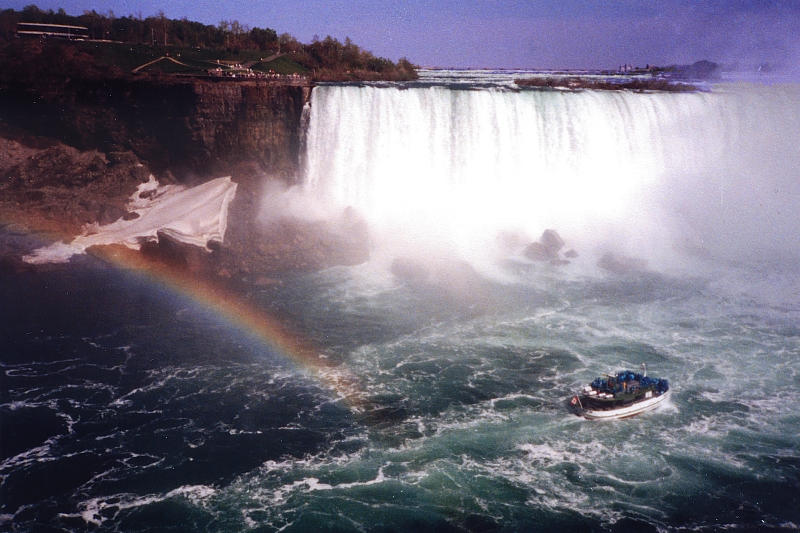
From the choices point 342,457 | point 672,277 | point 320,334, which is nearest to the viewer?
point 342,457

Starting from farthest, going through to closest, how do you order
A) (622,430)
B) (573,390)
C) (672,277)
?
(672,277) → (573,390) → (622,430)

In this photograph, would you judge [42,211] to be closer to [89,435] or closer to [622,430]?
[89,435]

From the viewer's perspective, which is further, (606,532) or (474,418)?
(474,418)

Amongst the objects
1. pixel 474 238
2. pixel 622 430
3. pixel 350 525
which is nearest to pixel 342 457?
pixel 350 525

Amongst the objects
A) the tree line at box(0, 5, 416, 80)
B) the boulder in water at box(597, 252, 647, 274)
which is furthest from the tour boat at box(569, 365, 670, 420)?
the tree line at box(0, 5, 416, 80)

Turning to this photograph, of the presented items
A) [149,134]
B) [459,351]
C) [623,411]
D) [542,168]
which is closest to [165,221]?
[149,134]

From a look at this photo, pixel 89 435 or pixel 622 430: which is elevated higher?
pixel 622 430

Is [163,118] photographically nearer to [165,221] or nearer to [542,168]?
[165,221]
